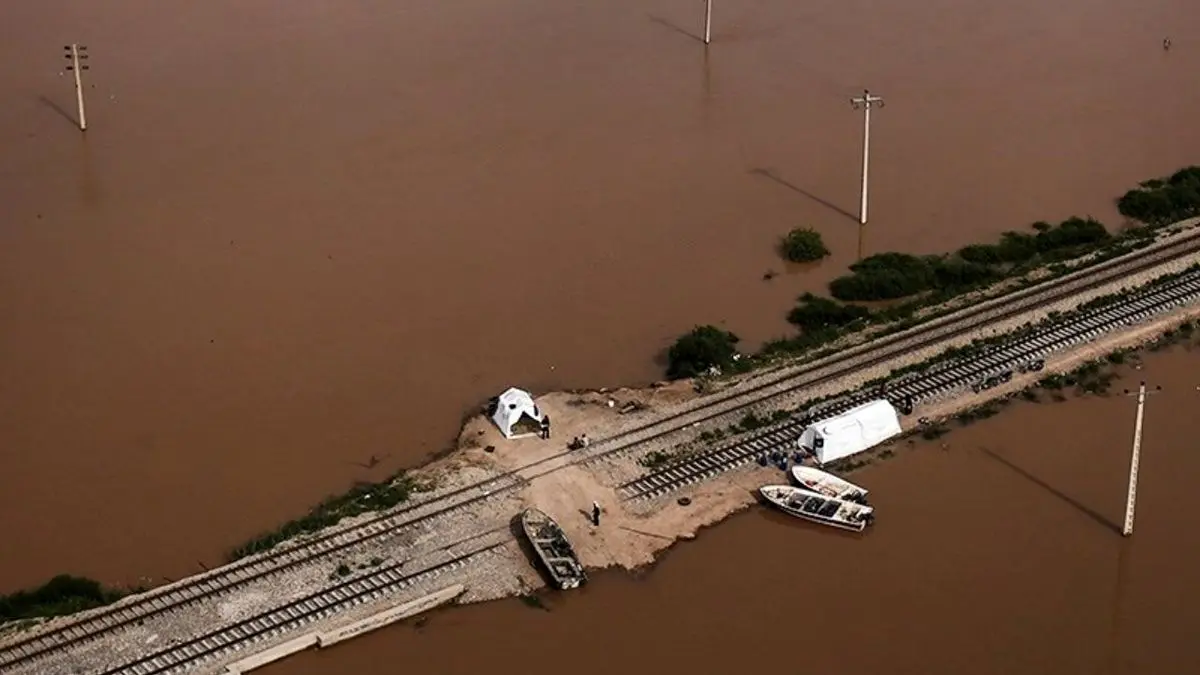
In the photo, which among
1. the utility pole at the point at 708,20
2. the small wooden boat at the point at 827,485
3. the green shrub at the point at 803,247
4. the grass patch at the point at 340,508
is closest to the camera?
the grass patch at the point at 340,508

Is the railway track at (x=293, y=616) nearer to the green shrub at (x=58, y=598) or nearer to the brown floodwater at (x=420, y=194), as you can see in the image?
the green shrub at (x=58, y=598)

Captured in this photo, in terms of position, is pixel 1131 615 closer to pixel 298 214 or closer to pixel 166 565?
pixel 166 565

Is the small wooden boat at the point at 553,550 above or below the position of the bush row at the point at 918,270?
below

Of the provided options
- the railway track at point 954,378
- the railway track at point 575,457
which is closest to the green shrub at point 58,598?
the railway track at point 575,457

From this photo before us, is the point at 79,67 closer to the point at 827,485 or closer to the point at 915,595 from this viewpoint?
the point at 827,485

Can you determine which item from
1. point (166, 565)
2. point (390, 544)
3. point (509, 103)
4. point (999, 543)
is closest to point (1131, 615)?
point (999, 543)

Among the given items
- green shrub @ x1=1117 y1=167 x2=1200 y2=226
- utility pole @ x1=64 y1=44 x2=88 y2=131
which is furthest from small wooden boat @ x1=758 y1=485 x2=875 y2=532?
utility pole @ x1=64 y1=44 x2=88 y2=131
